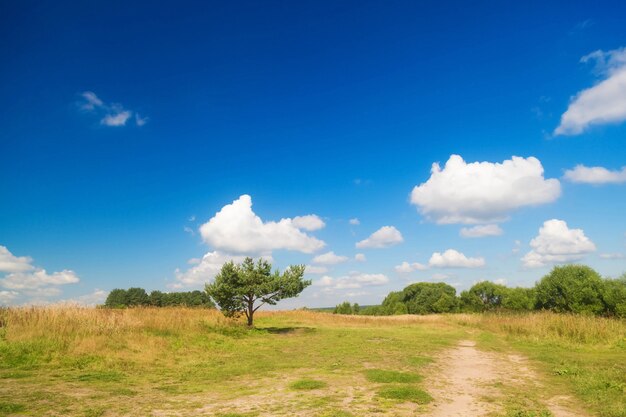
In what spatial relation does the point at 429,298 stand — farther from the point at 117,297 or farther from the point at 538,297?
the point at 117,297

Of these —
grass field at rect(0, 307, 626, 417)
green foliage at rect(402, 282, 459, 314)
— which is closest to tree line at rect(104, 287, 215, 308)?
grass field at rect(0, 307, 626, 417)

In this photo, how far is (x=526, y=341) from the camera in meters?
22.0

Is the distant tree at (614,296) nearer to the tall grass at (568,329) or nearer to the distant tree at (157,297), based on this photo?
the tall grass at (568,329)

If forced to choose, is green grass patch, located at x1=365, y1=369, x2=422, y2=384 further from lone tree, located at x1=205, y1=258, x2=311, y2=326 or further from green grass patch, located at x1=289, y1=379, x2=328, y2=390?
lone tree, located at x1=205, y1=258, x2=311, y2=326

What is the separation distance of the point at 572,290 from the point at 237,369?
56703mm

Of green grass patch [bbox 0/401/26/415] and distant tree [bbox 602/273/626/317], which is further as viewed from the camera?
distant tree [bbox 602/273/626/317]

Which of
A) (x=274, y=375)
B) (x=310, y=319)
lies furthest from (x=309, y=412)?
(x=310, y=319)

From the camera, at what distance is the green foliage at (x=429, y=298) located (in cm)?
8906

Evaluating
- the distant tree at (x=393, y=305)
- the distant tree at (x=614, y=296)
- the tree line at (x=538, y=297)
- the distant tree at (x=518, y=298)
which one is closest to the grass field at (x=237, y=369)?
the tree line at (x=538, y=297)

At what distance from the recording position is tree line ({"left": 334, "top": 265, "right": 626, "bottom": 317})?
5028 centimetres

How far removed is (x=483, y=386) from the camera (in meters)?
10.6

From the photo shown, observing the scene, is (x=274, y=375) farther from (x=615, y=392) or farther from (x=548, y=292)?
(x=548, y=292)

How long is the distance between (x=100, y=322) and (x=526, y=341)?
907 inches

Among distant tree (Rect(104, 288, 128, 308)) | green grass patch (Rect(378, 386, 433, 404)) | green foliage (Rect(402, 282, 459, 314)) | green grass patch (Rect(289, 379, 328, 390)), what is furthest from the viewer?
green foliage (Rect(402, 282, 459, 314))
